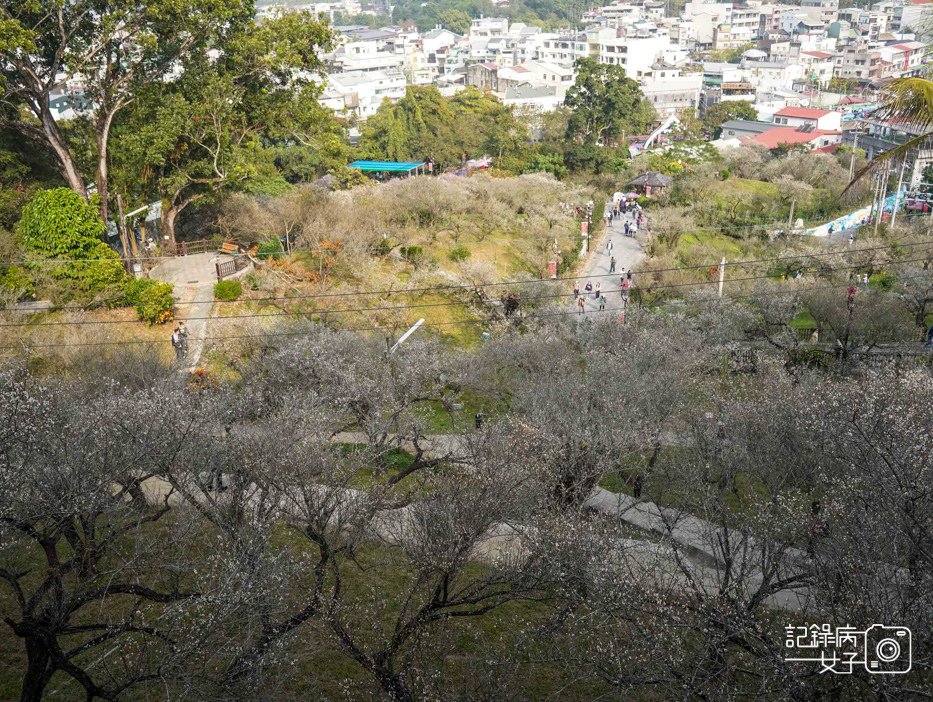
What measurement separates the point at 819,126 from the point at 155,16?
53.0 metres

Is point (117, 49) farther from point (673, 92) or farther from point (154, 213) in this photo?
point (673, 92)

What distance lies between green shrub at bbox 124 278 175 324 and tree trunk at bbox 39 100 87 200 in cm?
302

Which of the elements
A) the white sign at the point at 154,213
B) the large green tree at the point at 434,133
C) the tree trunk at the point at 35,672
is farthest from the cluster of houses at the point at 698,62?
the tree trunk at the point at 35,672

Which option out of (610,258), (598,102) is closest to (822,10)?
(598,102)

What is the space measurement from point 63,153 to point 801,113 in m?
→ 55.7

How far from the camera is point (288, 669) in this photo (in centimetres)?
925

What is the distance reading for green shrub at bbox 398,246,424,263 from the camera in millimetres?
25297

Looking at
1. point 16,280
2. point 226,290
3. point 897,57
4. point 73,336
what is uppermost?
point 897,57

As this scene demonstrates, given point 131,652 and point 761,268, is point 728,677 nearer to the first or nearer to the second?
point 131,652

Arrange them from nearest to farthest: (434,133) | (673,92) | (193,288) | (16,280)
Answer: (16,280)
(193,288)
(434,133)
(673,92)

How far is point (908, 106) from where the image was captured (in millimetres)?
8727

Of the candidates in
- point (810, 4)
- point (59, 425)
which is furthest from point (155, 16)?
point (810, 4)

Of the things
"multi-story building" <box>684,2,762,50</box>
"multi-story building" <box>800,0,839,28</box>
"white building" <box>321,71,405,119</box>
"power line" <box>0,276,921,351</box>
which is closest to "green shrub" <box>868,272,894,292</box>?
"power line" <box>0,276,921,351</box>

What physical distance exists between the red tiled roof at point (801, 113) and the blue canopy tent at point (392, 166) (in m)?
33.1
